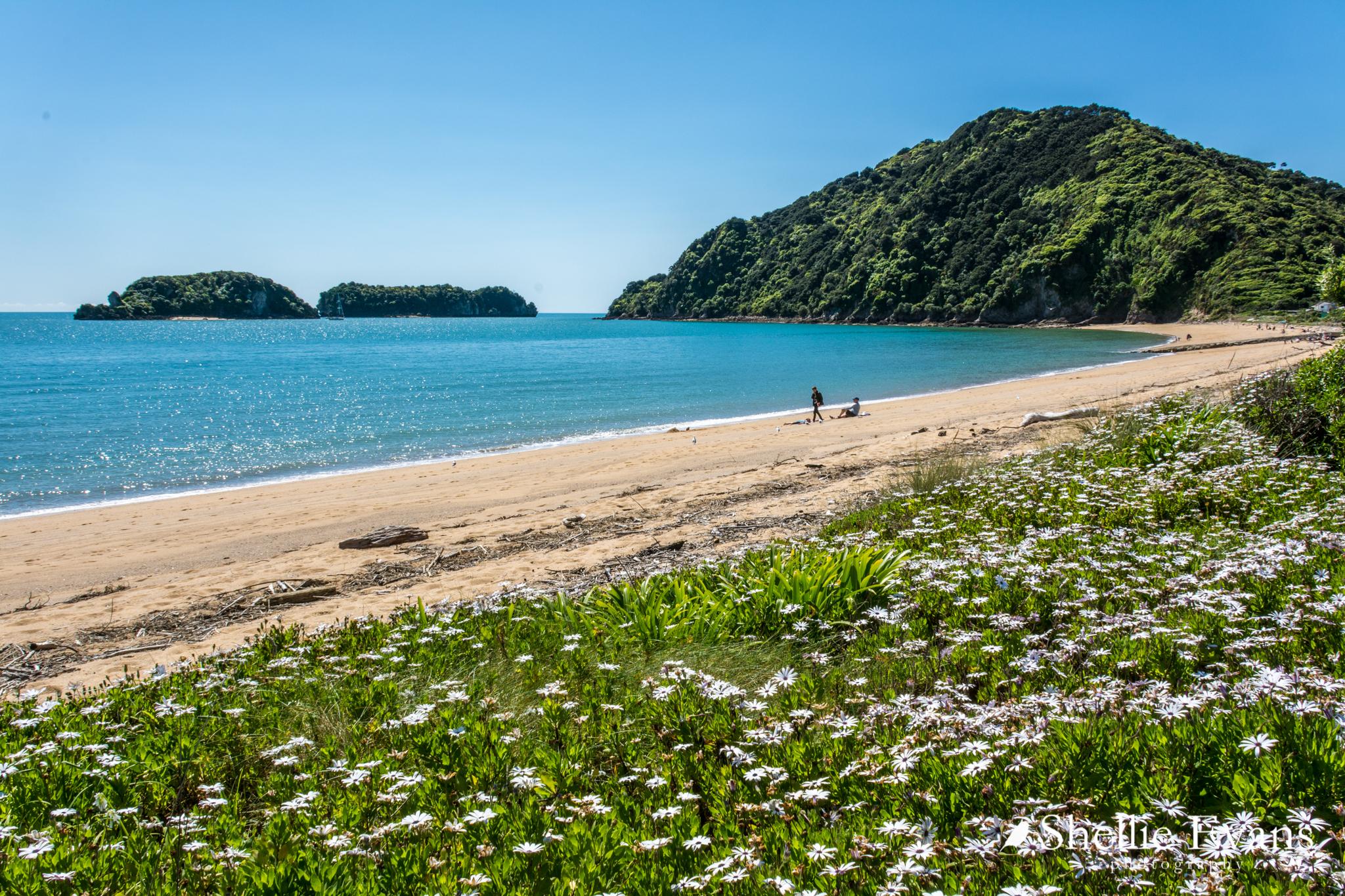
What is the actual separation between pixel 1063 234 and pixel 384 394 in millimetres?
99539

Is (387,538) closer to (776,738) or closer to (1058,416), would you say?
(776,738)

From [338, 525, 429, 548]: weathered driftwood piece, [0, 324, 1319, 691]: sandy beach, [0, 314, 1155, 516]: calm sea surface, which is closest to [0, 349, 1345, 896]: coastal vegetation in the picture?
[0, 324, 1319, 691]: sandy beach

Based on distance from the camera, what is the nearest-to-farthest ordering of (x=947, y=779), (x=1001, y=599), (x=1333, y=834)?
(x=1333, y=834) < (x=947, y=779) < (x=1001, y=599)

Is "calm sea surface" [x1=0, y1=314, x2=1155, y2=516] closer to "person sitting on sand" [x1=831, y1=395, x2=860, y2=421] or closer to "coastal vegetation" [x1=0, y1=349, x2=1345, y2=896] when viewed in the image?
"person sitting on sand" [x1=831, y1=395, x2=860, y2=421]

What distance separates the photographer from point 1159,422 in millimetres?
11414

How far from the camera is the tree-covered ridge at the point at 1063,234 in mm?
86938

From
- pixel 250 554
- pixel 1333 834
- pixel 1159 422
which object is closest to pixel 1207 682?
pixel 1333 834

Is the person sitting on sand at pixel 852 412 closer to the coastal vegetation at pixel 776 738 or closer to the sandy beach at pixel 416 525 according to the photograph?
the sandy beach at pixel 416 525

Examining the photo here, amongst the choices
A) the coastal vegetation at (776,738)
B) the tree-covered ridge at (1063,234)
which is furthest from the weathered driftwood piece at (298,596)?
the tree-covered ridge at (1063,234)

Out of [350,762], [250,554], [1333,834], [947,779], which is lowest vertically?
[250,554]

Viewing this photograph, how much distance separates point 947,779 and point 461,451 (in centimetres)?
2346

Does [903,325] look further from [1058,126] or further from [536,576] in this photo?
[536,576]

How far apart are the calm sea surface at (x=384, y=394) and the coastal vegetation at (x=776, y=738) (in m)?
18.3

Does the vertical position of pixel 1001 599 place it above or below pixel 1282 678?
below
